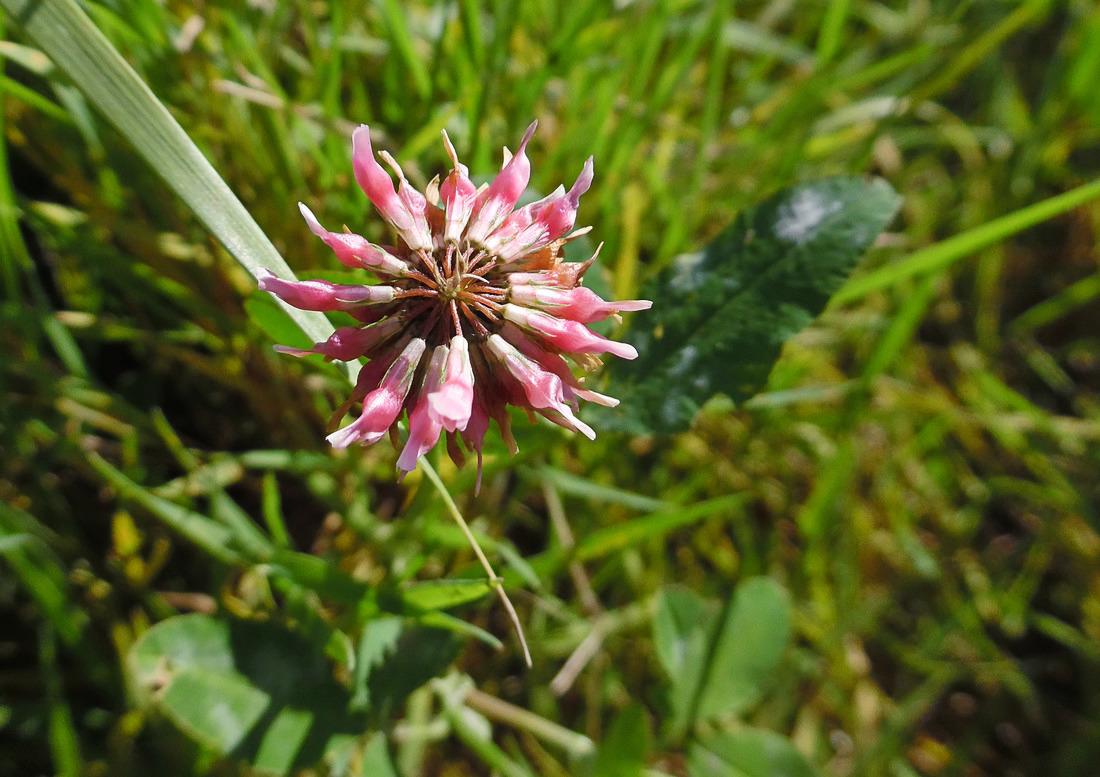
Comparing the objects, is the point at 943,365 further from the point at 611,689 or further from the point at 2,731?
the point at 2,731

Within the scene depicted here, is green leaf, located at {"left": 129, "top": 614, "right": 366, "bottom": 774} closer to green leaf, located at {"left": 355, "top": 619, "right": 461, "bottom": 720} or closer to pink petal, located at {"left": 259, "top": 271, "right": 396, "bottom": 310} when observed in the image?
green leaf, located at {"left": 355, "top": 619, "right": 461, "bottom": 720}

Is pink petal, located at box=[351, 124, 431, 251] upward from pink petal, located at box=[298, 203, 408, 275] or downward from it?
upward

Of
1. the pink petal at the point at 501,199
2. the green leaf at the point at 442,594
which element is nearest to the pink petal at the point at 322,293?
the pink petal at the point at 501,199

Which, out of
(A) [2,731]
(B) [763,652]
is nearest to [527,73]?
(B) [763,652]

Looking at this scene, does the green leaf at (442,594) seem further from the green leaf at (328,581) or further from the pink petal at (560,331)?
the pink petal at (560,331)

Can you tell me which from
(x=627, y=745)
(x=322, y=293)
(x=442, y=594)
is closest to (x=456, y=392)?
(x=322, y=293)

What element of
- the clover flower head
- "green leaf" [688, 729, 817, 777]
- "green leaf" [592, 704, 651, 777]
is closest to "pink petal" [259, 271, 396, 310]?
the clover flower head
